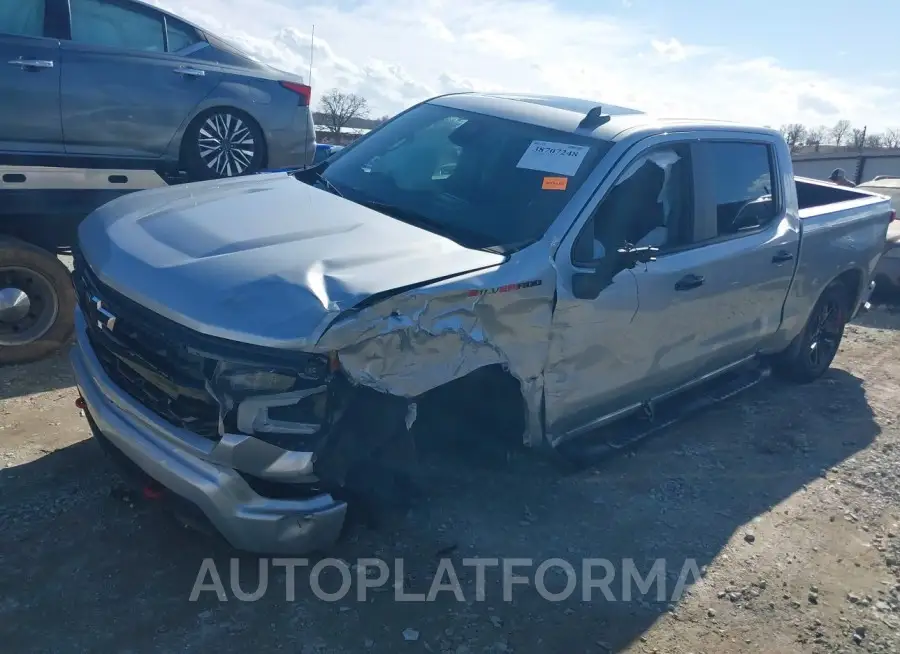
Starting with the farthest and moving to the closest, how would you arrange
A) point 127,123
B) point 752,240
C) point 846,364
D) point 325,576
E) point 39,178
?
point 846,364, point 127,123, point 39,178, point 752,240, point 325,576

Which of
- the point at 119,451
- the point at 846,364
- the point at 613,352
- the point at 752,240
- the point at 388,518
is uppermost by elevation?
the point at 752,240

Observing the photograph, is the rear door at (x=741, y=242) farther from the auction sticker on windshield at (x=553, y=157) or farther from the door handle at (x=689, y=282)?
the auction sticker on windshield at (x=553, y=157)

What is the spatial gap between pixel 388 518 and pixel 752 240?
278 centimetres

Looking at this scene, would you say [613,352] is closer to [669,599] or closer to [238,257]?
[669,599]

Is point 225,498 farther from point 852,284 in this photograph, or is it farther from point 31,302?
point 852,284

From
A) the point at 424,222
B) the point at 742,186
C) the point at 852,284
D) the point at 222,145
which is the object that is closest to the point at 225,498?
the point at 424,222

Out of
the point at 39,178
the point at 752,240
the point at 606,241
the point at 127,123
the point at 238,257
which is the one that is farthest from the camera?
the point at 127,123

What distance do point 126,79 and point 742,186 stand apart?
410 cm

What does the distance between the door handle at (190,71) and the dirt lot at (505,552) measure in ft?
7.37

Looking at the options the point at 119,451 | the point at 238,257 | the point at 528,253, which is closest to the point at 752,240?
the point at 528,253

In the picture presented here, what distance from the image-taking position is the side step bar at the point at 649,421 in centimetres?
379

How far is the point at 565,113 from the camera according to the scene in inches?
160

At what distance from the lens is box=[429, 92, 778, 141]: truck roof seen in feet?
12.6

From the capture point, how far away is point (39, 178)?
4891mm
